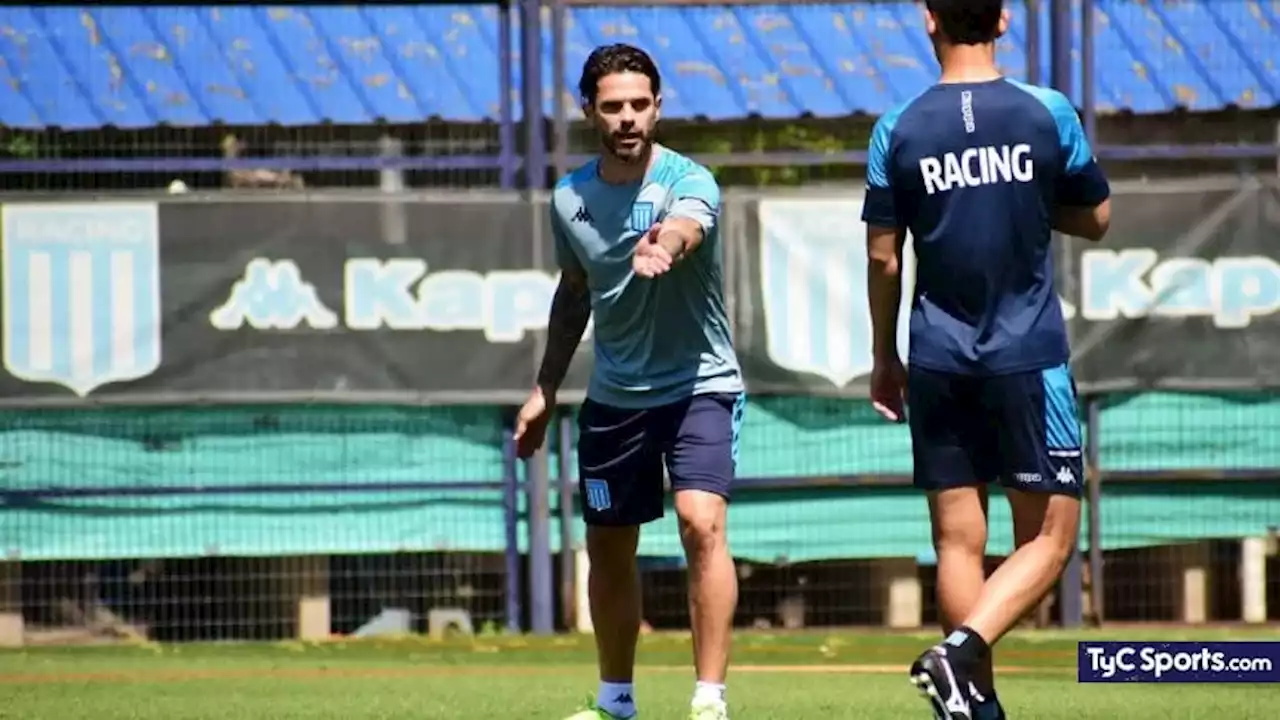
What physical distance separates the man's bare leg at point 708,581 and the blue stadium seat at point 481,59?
6.63 metres

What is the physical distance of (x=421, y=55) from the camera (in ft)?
46.5

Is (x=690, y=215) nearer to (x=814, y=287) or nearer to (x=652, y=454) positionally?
(x=652, y=454)

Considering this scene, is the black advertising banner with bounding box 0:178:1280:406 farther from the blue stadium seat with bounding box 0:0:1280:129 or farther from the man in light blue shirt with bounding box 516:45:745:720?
the man in light blue shirt with bounding box 516:45:745:720

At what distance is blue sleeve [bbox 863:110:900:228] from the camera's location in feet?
22.2

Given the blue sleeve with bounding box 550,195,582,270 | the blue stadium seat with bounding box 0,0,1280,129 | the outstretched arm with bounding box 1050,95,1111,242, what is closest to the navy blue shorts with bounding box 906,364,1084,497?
the outstretched arm with bounding box 1050,95,1111,242

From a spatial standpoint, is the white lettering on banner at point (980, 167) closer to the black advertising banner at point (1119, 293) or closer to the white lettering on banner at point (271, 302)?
the black advertising banner at point (1119, 293)

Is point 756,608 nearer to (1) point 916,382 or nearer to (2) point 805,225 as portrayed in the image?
(2) point 805,225

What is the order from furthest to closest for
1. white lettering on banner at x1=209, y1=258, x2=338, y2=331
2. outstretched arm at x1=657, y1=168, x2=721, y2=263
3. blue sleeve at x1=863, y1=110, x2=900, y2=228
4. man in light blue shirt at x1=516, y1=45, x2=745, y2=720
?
white lettering on banner at x1=209, y1=258, x2=338, y2=331, man in light blue shirt at x1=516, y1=45, x2=745, y2=720, outstretched arm at x1=657, y1=168, x2=721, y2=263, blue sleeve at x1=863, y1=110, x2=900, y2=228

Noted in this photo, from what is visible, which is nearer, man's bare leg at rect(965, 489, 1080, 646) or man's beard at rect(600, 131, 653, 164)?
man's bare leg at rect(965, 489, 1080, 646)

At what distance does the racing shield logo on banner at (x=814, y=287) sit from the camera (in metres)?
14.1

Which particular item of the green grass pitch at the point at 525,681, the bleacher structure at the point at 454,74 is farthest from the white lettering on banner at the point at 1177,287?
the green grass pitch at the point at 525,681

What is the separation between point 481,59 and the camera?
1437 centimetres

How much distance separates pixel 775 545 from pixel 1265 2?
4.12 m

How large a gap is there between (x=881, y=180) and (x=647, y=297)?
54.7 inches
